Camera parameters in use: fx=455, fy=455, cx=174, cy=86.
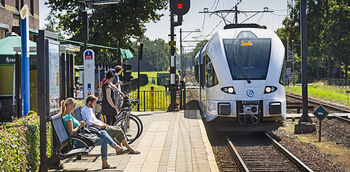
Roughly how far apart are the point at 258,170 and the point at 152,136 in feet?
11.9

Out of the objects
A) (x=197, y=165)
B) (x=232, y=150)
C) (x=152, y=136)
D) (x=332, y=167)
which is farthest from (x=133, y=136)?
(x=332, y=167)

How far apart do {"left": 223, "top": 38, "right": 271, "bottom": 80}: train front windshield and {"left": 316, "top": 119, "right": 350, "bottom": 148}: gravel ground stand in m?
2.64

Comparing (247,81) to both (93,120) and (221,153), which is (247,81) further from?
(93,120)

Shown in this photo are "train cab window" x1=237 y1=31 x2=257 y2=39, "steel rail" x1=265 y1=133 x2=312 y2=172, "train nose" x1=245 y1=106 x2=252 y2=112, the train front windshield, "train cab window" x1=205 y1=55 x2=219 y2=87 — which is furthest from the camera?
"train cab window" x1=237 y1=31 x2=257 y2=39

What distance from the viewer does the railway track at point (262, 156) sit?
9039mm

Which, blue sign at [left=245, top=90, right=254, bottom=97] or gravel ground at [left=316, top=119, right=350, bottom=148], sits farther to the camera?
blue sign at [left=245, top=90, right=254, bottom=97]

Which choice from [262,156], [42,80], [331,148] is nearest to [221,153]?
[262,156]

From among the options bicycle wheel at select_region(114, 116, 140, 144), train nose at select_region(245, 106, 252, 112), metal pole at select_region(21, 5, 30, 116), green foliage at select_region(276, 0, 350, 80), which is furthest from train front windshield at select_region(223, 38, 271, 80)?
green foliage at select_region(276, 0, 350, 80)

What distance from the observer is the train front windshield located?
12.9 meters

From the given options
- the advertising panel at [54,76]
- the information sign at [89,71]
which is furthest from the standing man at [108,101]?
the advertising panel at [54,76]

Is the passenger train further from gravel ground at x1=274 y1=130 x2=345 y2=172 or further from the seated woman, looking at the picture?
the seated woman

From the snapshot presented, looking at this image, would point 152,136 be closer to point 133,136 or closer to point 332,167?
point 133,136

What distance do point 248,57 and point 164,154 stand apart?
5042mm

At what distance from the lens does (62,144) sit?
715cm
